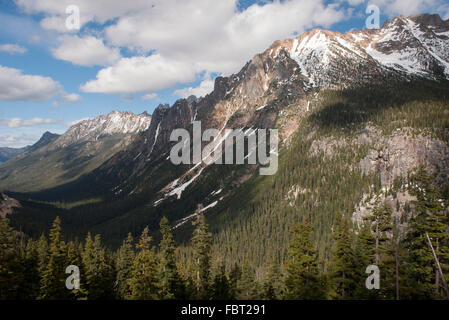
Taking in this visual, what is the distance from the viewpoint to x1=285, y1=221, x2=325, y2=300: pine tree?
85.6 ft

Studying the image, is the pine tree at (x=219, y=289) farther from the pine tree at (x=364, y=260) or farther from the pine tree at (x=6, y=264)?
the pine tree at (x=6, y=264)

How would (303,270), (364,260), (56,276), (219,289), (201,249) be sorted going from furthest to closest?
1. (219,289)
2. (56,276)
3. (201,249)
4. (364,260)
5. (303,270)

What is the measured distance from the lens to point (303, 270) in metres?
26.8

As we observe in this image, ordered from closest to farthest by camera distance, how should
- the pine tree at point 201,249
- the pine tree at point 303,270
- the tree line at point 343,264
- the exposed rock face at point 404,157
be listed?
the tree line at point 343,264 < the pine tree at point 303,270 < the pine tree at point 201,249 < the exposed rock face at point 404,157

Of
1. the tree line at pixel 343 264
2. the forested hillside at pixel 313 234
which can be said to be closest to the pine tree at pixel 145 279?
the tree line at pixel 343 264

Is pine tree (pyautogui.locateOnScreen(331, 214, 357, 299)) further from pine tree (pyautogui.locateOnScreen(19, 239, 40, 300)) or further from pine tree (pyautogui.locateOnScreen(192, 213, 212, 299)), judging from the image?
pine tree (pyautogui.locateOnScreen(19, 239, 40, 300))

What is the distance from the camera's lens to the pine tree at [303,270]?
85.6 ft

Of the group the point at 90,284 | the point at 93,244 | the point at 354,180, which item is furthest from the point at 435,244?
the point at 354,180

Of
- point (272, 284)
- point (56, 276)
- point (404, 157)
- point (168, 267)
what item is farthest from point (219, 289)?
point (404, 157)

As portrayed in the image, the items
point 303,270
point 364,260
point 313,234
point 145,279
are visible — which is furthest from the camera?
point 313,234

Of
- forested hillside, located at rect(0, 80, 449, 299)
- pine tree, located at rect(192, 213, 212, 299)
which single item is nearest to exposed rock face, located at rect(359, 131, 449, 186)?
forested hillside, located at rect(0, 80, 449, 299)

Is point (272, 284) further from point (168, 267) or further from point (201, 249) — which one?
point (168, 267)

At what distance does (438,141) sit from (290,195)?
7865cm
